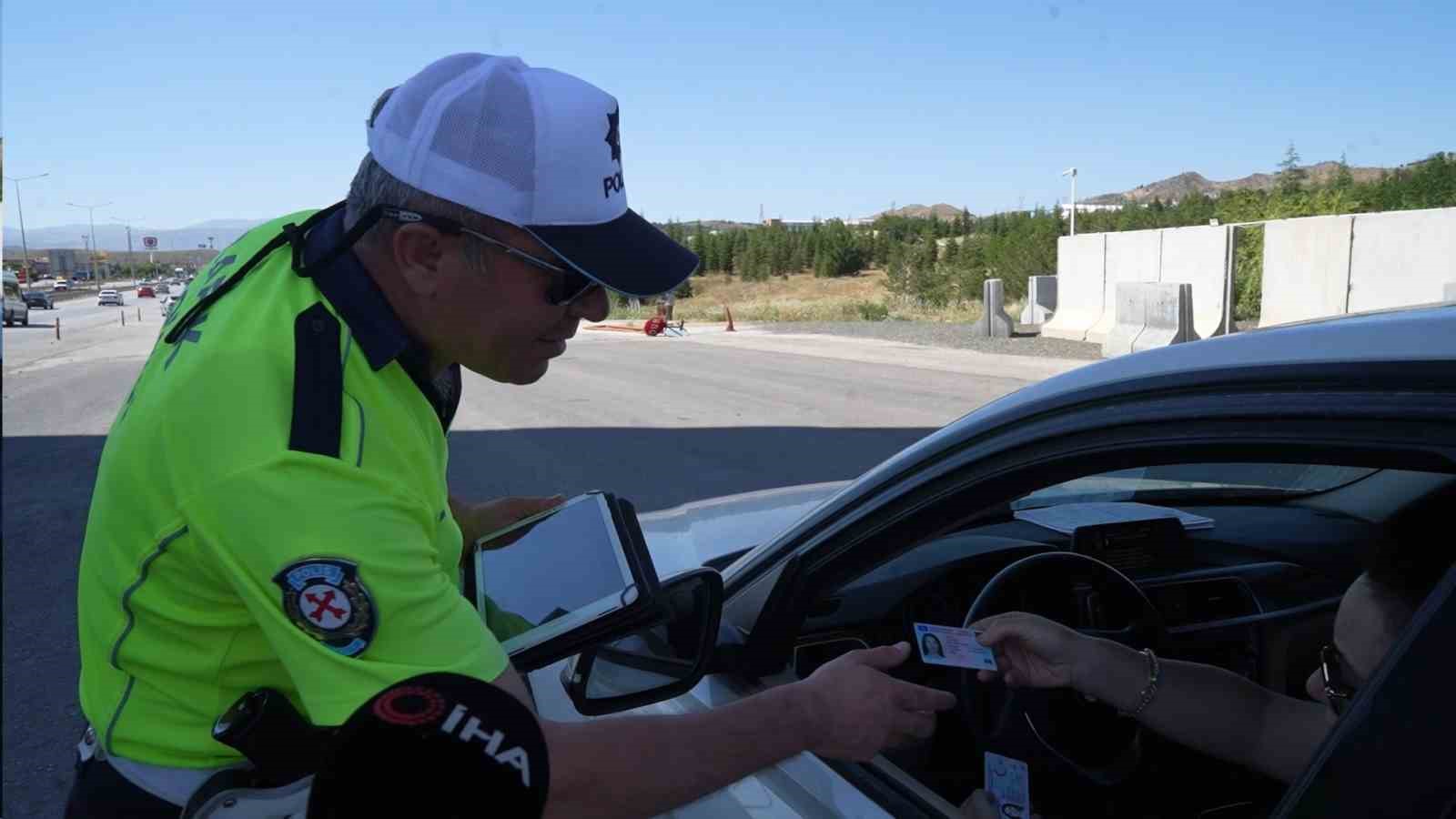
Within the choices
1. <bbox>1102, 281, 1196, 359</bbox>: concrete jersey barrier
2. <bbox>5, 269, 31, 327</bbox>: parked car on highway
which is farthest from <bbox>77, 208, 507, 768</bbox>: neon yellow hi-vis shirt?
<bbox>5, 269, 31, 327</bbox>: parked car on highway

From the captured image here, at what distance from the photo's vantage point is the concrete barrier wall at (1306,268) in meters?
16.3

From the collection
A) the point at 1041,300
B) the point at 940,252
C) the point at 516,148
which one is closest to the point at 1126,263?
the point at 1041,300

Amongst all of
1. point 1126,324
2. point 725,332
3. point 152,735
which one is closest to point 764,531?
point 152,735

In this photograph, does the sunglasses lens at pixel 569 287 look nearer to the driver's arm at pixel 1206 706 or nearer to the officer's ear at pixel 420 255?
the officer's ear at pixel 420 255

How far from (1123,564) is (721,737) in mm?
1428

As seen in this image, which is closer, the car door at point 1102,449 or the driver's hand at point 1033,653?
the car door at point 1102,449

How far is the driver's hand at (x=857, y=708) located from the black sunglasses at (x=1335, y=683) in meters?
0.64

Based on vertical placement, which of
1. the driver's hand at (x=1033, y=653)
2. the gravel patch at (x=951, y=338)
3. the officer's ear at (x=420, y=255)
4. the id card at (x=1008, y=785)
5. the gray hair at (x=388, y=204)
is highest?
the gray hair at (x=388, y=204)

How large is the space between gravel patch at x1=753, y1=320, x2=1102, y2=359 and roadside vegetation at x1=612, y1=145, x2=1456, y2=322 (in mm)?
2826

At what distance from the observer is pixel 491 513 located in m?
2.34

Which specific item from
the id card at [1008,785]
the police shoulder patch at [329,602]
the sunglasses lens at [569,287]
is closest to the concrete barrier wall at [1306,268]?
the id card at [1008,785]

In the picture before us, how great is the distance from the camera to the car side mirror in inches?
73.4

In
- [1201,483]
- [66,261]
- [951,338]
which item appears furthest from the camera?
[66,261]

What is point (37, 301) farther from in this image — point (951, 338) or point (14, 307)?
point (951, 338)
